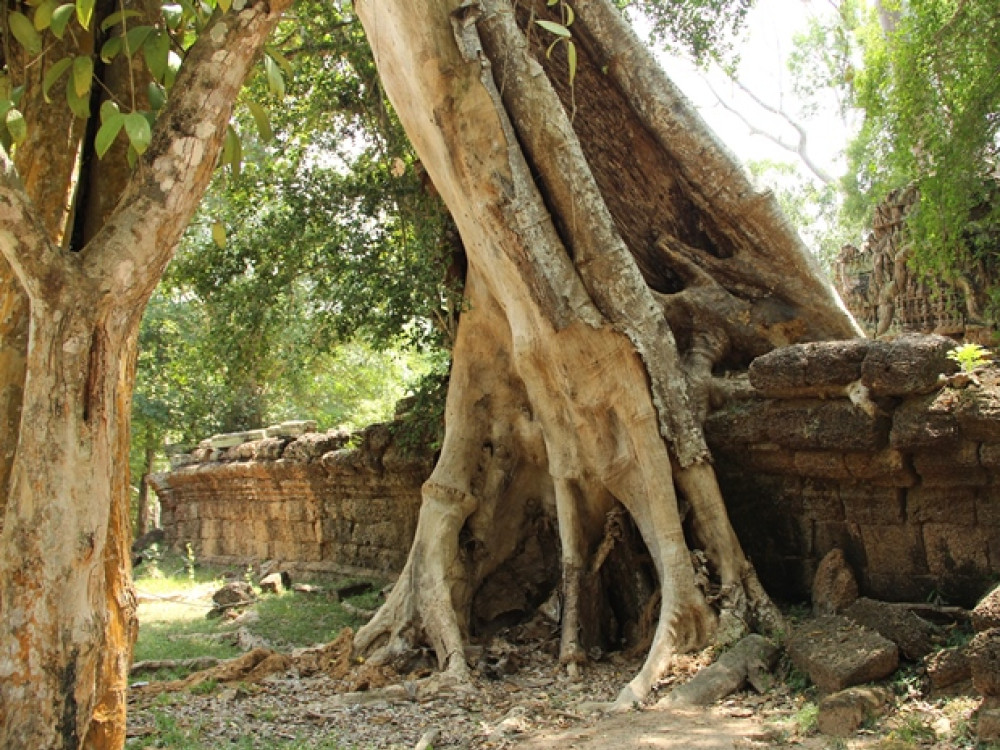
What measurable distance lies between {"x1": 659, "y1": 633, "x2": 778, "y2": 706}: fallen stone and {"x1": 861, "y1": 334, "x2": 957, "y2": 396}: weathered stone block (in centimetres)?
136

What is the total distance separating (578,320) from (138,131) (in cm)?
306

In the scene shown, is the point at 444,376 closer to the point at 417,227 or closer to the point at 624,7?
the point at 417,227

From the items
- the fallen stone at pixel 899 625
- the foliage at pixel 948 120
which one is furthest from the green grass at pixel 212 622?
the foliage at pixel 948 120

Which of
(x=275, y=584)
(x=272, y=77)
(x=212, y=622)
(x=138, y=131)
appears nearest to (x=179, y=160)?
(x=138, y=131)

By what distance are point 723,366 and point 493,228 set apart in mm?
1831

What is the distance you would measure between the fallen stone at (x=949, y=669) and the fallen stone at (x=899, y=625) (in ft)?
0.96

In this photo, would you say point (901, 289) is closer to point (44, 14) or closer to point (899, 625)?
point (899, 625)

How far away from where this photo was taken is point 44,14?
2.67m

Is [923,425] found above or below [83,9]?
below

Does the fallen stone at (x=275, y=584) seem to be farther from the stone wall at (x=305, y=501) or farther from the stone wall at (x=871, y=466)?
the stone wall at (x=871, y=466)

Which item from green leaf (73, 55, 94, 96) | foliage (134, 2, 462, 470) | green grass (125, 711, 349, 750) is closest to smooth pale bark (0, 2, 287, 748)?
green leaf (73, 55, 94, 96)

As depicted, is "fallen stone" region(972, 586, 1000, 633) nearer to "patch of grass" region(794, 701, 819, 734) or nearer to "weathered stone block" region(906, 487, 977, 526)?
"patch of grass" region(794, 701, 819, 734)

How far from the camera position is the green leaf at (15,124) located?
99.6 inches

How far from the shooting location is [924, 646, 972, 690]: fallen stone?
3422 millimetres
